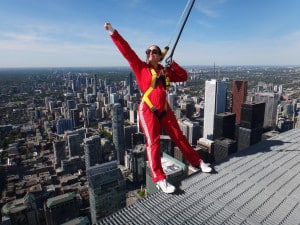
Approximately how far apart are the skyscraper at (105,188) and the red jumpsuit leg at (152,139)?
11313mm

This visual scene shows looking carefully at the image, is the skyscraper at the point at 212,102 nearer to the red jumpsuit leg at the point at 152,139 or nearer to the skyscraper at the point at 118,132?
the skyscraper at the point at 118,132

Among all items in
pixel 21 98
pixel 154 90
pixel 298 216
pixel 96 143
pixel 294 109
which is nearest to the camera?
pixel 298 216

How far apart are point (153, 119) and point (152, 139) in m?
0.27

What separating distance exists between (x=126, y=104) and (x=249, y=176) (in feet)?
169

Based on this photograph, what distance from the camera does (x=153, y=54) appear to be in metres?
3.44

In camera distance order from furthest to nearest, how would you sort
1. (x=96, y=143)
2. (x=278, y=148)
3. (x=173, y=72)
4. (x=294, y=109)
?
(x=294, y=109)
(x=96, y=143)
(x=278, y=148)
(x=173, y=72)

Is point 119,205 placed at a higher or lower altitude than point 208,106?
lower

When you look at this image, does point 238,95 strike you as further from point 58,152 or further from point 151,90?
point 151,90

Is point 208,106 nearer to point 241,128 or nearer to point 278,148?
point 241,128

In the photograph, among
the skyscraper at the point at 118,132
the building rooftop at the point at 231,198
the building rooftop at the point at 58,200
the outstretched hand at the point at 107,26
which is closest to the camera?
the building rooftop at the point at 231,198

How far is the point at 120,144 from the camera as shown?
28.3 metres

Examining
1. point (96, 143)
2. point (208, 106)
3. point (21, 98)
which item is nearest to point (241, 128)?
point (208, 106)

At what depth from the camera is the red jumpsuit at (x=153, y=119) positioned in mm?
3061

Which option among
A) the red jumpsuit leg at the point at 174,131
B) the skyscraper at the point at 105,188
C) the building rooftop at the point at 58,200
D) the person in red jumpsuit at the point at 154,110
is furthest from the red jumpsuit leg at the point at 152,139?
the building rooftop at the point at 58,200
